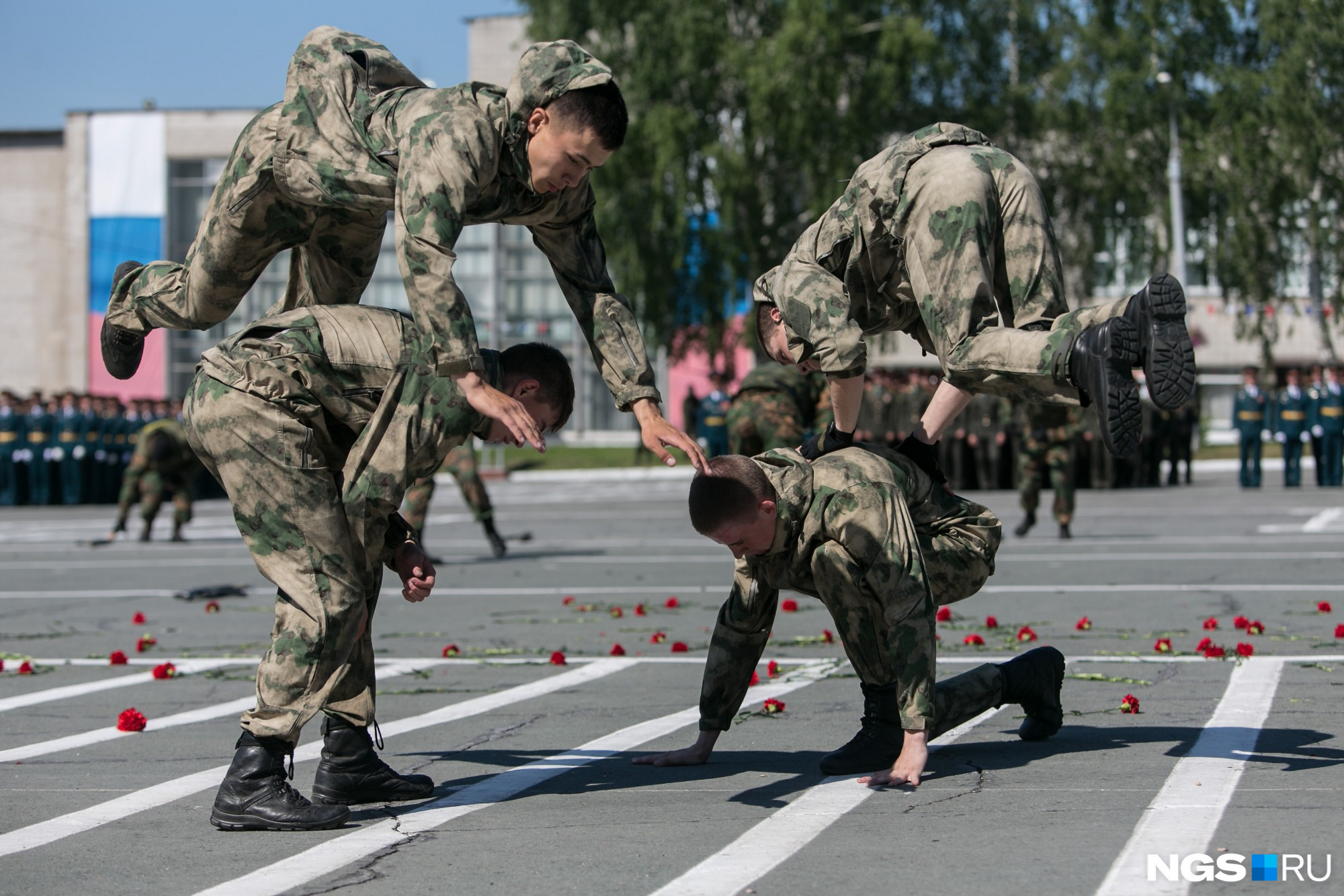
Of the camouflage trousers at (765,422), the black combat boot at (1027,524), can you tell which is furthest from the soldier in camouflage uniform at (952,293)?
the black combat boot at (1027,524)

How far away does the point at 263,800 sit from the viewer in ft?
14.9

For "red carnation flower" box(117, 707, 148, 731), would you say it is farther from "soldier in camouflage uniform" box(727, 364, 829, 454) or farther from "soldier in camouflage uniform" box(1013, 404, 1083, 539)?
"soldier in camouflage uniform" box(1013, 404, 1083, 539)

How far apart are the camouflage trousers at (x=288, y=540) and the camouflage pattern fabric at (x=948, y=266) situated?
1.74m

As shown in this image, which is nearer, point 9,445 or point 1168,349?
point 1168,349

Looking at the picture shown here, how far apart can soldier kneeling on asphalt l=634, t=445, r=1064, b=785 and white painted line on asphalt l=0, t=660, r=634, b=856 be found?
1.52 metres

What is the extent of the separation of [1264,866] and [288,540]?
2.76 meters

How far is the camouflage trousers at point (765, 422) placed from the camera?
38.9 ft

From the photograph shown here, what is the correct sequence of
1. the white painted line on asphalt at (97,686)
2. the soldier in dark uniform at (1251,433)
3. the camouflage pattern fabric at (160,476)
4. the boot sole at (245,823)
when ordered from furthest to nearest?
the soldier in dark uniform at (1251,433) → the camouflage pattern fabric at (160,476) → the white painted line on asphalt at (97,686) → the boot sole at (245,823)

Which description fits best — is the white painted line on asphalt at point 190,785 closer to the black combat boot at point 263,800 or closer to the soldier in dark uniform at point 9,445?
the black combat boot at point 263,800

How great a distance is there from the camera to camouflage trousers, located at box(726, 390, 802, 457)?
11.9m

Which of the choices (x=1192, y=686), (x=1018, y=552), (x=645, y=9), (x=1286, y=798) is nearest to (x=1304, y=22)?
(x=645, y=9)

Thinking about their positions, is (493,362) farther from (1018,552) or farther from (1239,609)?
(1018,552)

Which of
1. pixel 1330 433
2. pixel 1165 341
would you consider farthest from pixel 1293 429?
pixel 1165 341

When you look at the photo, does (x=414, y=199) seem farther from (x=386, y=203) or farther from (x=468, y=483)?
(x=468, y=483)
